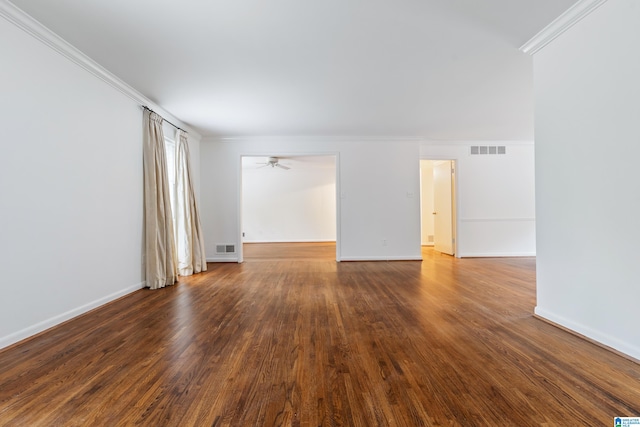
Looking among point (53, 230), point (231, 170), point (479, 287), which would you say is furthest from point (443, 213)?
point (53, 230)

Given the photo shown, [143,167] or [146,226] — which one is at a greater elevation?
[143,167]

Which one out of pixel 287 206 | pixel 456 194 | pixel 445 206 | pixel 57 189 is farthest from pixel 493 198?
pixel 57 189

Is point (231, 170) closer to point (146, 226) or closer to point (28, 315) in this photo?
point (146, 226)

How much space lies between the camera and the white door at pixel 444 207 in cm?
653

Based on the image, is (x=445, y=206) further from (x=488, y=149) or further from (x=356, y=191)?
(x=356, y=191)

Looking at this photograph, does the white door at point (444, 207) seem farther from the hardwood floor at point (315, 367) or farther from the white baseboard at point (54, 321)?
the white baseboard at point (54, 321)

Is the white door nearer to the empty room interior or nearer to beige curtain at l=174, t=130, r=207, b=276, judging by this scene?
the empty room interior

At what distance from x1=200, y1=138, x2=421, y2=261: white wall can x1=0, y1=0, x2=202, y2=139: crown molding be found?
2122mm

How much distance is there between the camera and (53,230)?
98.3 inches

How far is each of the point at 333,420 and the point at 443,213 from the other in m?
6.39

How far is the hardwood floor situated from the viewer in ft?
4.41

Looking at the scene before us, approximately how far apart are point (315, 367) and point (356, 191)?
14.6 feet

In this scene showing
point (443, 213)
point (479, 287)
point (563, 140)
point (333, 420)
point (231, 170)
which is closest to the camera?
point (333, 420)

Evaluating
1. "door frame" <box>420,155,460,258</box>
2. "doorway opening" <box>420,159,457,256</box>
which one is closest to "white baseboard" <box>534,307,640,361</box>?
"door frame" <box>420,155,460,258</box>
